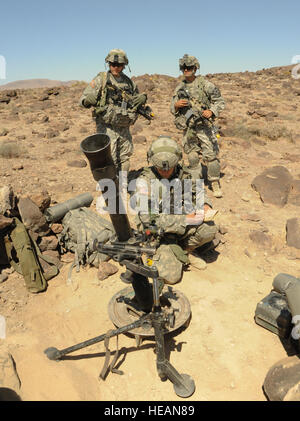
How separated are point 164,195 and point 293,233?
2.54 meters

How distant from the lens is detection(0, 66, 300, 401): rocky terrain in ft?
10.3

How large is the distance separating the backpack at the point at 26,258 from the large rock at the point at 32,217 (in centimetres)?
25

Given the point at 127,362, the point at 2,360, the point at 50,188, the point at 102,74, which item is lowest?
the point at 127,362

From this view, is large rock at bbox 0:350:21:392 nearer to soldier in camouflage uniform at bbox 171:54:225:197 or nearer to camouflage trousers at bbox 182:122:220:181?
soldier in camouflage uniform at bbox 171:54:225:197

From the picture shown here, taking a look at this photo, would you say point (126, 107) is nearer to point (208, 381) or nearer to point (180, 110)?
point (180, 110)

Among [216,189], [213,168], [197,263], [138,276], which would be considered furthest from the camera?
[216,189]

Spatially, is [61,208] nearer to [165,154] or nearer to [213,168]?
[165,154]

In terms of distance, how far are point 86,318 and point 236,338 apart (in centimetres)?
193

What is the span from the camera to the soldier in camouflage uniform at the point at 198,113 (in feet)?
21.3

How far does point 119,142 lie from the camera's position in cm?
672

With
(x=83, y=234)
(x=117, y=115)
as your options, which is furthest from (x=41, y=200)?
(x=117, y=115)

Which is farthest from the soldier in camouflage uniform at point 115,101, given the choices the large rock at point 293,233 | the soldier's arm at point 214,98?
the large rock at point 293,233

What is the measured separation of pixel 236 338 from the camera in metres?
3.67
